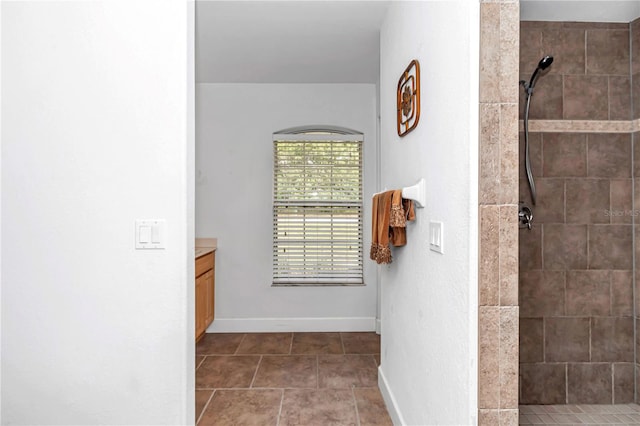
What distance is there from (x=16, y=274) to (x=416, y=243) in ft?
5.68

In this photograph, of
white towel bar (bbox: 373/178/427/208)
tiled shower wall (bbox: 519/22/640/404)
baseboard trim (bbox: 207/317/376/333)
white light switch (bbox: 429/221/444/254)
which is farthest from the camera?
baseboard trim (bbox: 207/317/376/333)

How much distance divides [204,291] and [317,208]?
140 cm

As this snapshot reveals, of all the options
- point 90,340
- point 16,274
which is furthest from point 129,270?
point 16,274

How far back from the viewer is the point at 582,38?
2107 mm

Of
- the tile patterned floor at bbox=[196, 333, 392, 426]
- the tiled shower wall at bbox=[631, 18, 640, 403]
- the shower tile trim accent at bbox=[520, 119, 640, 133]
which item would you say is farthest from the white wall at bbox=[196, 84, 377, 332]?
the tiled shower wall at bbox=[631, 18, 640, 403]

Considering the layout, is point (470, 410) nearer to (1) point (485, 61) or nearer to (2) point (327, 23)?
(1) point (485, 61)

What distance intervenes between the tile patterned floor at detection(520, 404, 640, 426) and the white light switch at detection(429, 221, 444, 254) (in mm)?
1142

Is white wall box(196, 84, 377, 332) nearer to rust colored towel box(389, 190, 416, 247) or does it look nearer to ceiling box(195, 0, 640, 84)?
ceiling box(195, 0, 640, 84)

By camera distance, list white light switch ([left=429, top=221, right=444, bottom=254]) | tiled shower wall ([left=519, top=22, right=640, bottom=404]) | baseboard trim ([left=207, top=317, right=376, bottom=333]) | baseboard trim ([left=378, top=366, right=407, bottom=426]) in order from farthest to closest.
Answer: baseboard trim ([left=207, top=317, right=376, bottom=333]) < baseboard trim ([left=378, top=366, right=407, bottom=426]) < tiled shower wall ([left=519, top=22, right=640, bottom=404]) < white light switch ([left=429, top=221, right=444, bottom=254])

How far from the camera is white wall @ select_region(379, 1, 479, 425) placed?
127 cm

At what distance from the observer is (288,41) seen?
3.18m

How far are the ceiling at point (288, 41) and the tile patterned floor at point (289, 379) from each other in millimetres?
2571

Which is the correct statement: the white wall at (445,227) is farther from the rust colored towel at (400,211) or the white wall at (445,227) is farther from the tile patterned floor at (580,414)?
the tile patterned floor at (580,414)

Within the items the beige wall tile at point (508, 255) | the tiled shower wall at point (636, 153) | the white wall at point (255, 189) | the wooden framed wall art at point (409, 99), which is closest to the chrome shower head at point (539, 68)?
the tiled shower wall at point (636, 153)
